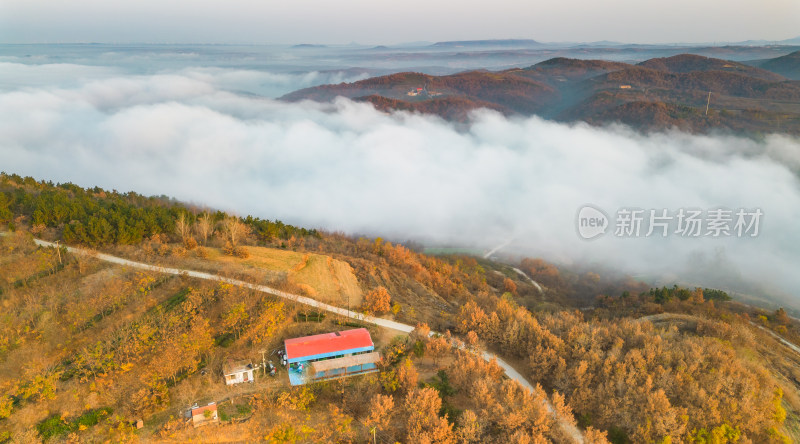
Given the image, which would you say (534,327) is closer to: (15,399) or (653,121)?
(15,399)

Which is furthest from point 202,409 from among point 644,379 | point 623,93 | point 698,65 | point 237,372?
point 698,65

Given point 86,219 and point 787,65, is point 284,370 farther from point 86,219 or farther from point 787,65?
point 787,65

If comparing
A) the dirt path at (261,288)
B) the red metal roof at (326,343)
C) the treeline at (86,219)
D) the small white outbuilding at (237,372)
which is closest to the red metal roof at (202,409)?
the small white outbuilding at (237,372)

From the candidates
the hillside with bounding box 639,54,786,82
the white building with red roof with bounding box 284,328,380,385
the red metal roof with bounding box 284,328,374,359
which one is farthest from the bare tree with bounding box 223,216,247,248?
the hillside with bounding box 639,54,786,82

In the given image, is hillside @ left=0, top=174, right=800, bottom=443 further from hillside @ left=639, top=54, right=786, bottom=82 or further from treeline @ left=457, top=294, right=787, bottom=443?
hillside @ left=639, top=54, right=786, bottom=82

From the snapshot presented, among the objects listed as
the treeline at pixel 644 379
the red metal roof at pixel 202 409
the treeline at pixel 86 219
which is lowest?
the treeline at pixel 644 379

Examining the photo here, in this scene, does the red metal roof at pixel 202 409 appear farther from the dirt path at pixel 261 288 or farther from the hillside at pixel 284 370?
the dirt path at pixel 261 288
